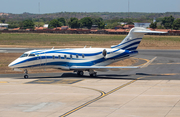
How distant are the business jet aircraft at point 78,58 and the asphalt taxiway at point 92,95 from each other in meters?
1.49

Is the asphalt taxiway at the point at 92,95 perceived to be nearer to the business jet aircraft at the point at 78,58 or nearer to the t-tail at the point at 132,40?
the business jet aircraft at the point at 78,58

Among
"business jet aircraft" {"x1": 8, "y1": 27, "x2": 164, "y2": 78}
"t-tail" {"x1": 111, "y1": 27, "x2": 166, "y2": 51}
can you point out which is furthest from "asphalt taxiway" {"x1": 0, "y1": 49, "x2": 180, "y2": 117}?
"t-tail" {"x1": 111, "y1": 27, "x2": 166, "y2": 51}

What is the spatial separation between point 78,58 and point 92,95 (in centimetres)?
1162

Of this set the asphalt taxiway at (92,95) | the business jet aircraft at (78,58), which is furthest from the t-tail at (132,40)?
the asphalt taxiway at (92,95)

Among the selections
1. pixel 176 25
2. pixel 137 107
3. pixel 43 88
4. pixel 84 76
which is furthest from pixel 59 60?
pixel 176 25

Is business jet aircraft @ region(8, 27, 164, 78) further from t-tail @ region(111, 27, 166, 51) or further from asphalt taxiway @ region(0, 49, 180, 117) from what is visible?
asphalt taxiway @ region(0, 49, 180, 117)

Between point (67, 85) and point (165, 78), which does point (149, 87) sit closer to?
point (165, 78)

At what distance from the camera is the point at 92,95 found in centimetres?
2555

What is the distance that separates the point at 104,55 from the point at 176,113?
18.7m

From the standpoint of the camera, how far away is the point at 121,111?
791 inches

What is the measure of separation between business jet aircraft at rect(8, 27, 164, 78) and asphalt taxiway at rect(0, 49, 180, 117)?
149 cm

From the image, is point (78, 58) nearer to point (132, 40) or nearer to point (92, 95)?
point (132, 40)

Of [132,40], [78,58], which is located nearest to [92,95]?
[78,58]

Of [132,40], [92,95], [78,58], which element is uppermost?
[132,40]
